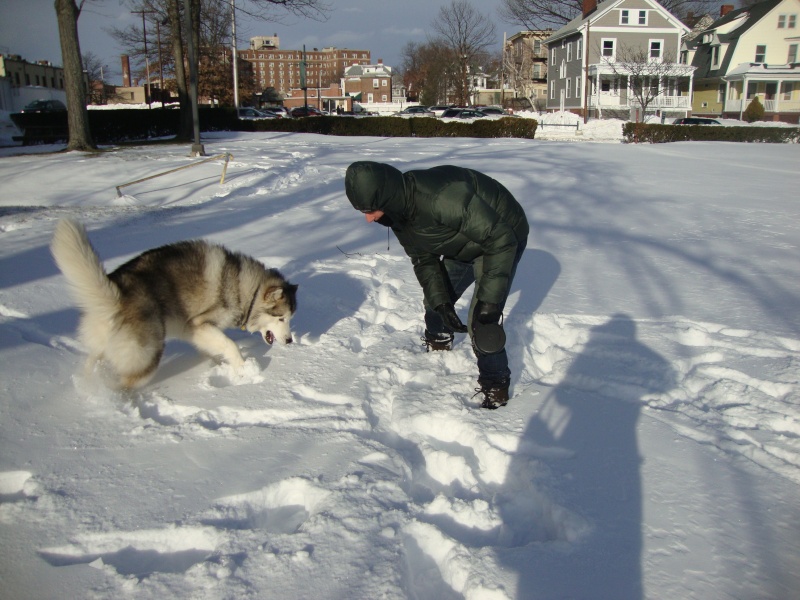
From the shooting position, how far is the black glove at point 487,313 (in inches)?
140

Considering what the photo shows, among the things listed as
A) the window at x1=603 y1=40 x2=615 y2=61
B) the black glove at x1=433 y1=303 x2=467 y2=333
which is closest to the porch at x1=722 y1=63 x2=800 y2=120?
the window at x1=603 y1=40 x2=615 y2=61

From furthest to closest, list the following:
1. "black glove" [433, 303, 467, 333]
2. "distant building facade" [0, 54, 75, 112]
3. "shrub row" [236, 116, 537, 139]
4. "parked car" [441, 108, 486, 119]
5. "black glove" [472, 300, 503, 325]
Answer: "distant building facade" [0, 54, 75, 112] → "parked car" [441, 108, 486, 119] → "shrub row" [236, 116, 537, 139] → "black glove" [433, 303, 467, 333] → "black glove" [472, 300, 503, 325]

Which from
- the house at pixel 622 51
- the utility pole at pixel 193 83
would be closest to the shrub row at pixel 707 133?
the house at pixel 622 51

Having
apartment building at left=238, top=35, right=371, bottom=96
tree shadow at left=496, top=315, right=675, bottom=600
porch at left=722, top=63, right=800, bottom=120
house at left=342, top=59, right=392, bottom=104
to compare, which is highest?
apartment building at left=238, top=35, right=371, bottom=96

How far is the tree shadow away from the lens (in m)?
2.27

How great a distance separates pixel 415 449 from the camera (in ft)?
10.8

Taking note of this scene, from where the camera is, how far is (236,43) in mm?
35812

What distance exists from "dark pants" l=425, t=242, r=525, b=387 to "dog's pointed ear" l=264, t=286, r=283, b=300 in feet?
3.77

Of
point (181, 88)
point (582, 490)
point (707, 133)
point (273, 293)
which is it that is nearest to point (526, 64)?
point (707, 133)

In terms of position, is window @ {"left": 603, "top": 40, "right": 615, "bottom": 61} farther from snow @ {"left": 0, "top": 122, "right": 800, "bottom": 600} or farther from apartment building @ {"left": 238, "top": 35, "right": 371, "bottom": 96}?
apartment building @ {"left": 238, "top": 35, "right": 371, "bottom": 96}

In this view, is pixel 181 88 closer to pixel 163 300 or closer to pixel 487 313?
pixel 163 300

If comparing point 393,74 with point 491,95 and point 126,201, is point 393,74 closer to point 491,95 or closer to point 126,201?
point 491,95

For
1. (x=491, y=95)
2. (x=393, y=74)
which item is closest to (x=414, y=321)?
(x=491, y=95)

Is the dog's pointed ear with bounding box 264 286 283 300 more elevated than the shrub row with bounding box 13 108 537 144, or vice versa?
the shrub row with bounding box 13 108 537 144
